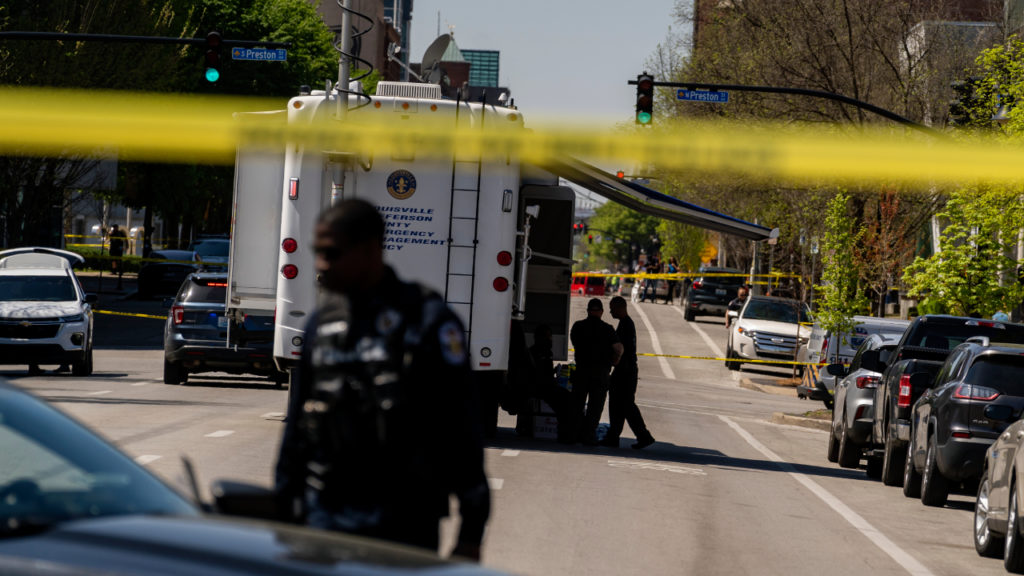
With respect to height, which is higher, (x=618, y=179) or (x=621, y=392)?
(x=618, y=179)

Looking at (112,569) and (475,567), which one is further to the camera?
(475,567)

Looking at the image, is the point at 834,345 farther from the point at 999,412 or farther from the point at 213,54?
the point at 999,412

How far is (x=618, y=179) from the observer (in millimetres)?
18109

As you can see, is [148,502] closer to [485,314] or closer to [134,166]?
[485,314]

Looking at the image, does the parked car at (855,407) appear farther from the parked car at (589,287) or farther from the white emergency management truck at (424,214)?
the parked car at (589,287)

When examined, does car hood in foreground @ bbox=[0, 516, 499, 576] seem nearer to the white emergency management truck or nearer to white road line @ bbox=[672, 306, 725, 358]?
Result: the white emergency management truck

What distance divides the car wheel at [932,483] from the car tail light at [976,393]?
71 centimetres

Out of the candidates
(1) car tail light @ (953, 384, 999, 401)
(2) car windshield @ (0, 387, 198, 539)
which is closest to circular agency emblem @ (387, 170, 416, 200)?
(1) car tail light @ (953, 384, 999, 401)

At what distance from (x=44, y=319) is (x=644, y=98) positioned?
11.4m

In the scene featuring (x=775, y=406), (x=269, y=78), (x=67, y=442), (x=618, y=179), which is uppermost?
(x=269, y=78)

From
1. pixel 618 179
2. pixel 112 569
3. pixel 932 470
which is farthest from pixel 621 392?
pixel 112 569

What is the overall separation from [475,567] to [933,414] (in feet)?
37.8

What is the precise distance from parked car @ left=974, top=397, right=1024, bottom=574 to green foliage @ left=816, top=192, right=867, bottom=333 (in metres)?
19.1

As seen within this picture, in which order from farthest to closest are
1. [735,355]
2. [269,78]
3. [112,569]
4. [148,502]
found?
[269,78] < [735,355] < [148,502] < [112,569]
